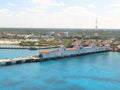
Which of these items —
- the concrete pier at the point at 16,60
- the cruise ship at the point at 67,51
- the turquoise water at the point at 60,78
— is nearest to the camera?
the turquoise water at the point at 60,78

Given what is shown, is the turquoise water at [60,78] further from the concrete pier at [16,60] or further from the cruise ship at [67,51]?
the cruise ship at [67,51]

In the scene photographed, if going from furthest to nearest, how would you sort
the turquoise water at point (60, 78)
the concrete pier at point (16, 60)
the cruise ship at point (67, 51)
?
the cruise ship at point (67, 51)
the concrete pier at point (16, 60)
the turquoise water at point (60, 78)

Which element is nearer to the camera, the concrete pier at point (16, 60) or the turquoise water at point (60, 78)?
the turquoise water at point (60, 78)

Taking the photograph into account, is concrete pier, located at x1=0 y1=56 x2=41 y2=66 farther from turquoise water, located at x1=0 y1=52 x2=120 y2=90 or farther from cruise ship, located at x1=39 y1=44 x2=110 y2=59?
cruise ship, located at x1=39 y1=44 x2=110 y2=59

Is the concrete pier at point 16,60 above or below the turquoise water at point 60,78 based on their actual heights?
above

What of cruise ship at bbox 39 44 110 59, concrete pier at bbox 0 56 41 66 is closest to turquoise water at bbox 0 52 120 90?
Result: concrete pier at bbox 0 56 41 66

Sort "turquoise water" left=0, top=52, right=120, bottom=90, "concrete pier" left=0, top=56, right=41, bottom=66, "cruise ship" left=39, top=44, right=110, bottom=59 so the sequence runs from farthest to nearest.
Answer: "cruise ship" left=39, top=44, right=110, bottom=59
"concrete pier" left=0, top=56, right=41, bottom=66
"turquoise water" left=0, top=52, right=120, bottom=90

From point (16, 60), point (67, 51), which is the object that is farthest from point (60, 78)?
point (67, 51)

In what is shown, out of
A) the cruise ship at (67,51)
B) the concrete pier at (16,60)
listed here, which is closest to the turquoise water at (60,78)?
the concrete pier at (16,60)

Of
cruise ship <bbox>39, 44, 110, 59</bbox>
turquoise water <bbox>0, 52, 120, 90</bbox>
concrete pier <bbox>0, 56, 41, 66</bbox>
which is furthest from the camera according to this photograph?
cruise ship <bbox>39, 44, 110, 59</bbox>
